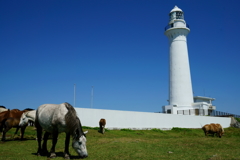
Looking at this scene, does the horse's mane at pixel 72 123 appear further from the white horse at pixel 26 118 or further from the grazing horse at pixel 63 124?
the white horse at pixel 26 118

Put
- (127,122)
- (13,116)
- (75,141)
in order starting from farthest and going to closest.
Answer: (127,122) < (13,116) < (75,141)

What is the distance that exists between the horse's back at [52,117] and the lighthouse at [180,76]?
93.6 feet

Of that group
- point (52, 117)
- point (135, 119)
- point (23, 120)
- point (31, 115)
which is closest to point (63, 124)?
point (52, 117)

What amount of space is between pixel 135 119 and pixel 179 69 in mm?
14999

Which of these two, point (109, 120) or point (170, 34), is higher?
point (170, 34)

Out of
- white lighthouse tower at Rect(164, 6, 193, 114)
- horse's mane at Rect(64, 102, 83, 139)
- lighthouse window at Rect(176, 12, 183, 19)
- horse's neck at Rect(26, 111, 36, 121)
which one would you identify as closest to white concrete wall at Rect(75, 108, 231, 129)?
white lighthouse tower at Rect(164, 6, 193, 114)

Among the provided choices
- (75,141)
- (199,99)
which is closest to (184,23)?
Answer: (199,99)

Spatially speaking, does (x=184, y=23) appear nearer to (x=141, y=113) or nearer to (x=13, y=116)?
(x=141, y=113)

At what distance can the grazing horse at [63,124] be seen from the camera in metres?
7.93

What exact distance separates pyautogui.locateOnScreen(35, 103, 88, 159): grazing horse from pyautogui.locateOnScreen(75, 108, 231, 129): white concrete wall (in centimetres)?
1114

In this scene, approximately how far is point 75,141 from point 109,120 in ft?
46.1

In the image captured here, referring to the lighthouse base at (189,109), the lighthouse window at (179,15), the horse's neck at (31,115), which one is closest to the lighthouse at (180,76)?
the lighthouse base at (189,109)

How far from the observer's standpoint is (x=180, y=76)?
35594 mm

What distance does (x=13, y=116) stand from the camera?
1355cm
